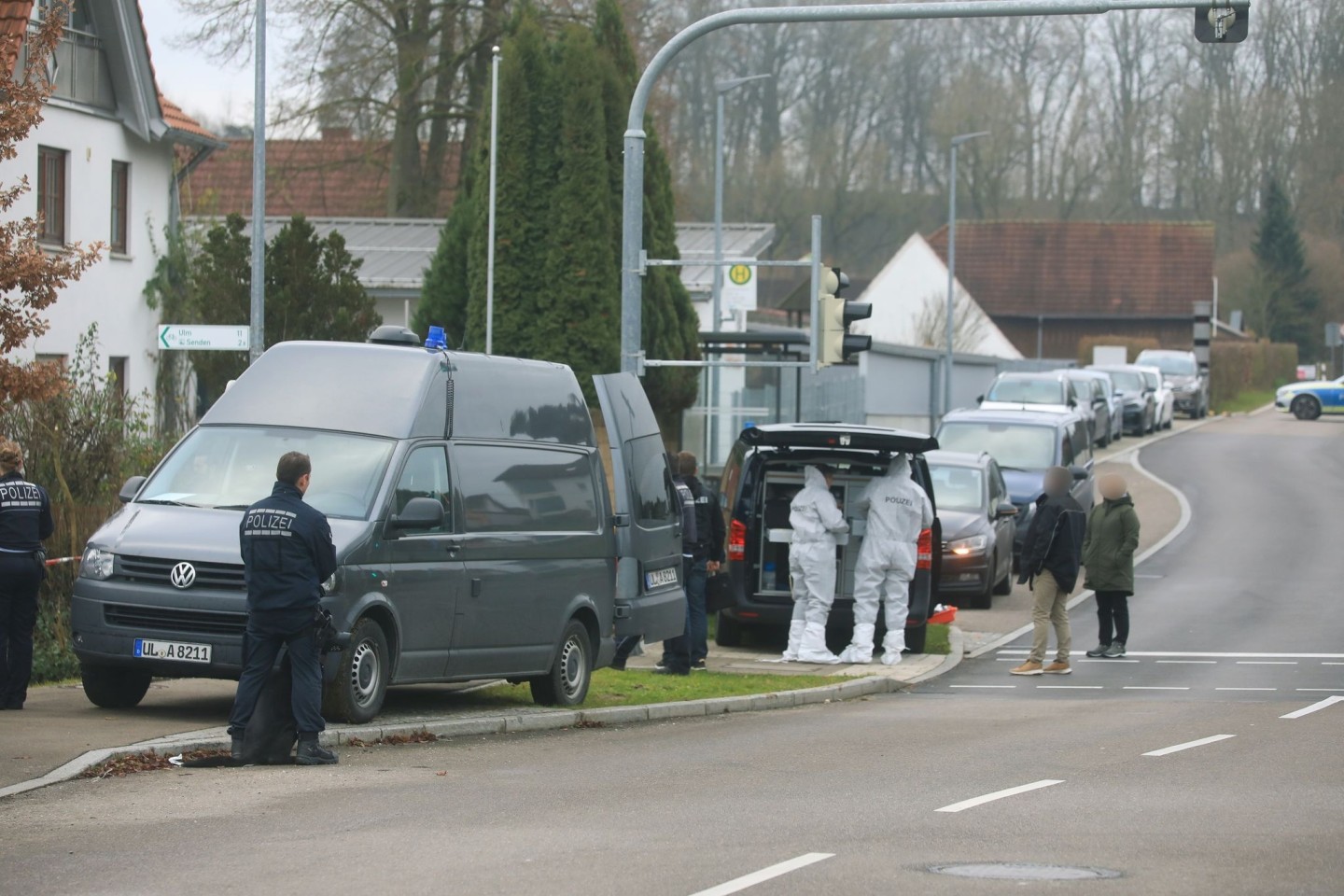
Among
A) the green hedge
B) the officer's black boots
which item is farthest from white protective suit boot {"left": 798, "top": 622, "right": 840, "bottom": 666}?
the green hedge

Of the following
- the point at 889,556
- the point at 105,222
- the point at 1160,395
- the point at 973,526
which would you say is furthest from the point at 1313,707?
the point at 1160,395

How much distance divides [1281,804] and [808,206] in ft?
223

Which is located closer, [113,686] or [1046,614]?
[113,686]

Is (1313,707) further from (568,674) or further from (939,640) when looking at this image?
(568,674)

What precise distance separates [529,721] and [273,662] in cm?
268

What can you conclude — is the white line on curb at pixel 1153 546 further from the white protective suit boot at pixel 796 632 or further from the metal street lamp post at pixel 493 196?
the metal street lamp post at pixel 493 196

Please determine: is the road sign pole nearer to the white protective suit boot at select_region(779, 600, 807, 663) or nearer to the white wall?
the white protective suit boot at select_region(779, 600, 807, 663)

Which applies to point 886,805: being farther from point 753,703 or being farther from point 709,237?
point 709,237

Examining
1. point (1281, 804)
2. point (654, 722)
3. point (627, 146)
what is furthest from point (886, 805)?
point (627, 146)

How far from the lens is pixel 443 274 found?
31.7 m

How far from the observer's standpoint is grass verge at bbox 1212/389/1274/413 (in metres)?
67.0

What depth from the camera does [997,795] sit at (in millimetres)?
10047

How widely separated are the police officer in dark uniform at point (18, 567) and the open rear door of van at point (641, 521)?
13.6 feet

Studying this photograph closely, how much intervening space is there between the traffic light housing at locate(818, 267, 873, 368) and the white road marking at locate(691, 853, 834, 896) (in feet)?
29.7
